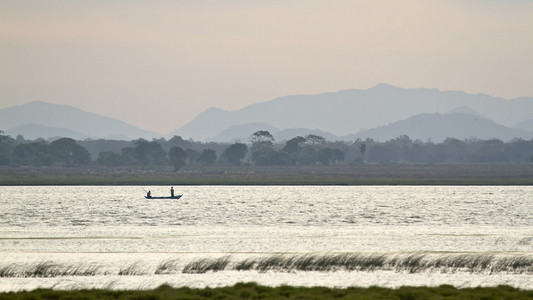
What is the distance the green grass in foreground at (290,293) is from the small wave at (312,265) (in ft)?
26.8

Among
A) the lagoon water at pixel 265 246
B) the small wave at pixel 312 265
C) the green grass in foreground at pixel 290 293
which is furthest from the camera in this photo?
the small wave at pixel 312 265

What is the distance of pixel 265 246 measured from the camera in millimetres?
55469

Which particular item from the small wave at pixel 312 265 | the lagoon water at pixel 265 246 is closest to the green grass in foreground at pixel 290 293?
the lagoon water at pixel 265 246

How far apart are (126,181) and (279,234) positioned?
118 metres

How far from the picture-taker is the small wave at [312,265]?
4212 cm

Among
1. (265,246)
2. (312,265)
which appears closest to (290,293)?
(312,265)

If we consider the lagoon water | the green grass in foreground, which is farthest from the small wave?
the green grass in foreground

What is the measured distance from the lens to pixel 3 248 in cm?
5497

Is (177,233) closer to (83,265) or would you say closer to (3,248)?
(3,248)

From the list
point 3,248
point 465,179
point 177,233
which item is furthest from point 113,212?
point 465,179

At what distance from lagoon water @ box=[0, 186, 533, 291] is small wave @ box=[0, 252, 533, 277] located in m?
0.06

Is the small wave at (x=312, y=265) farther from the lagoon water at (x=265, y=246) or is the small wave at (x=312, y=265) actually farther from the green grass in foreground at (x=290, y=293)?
the green grass in foreground at (x=290, y=293)

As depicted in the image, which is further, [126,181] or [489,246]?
[126,181]

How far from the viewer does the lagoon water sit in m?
40.0
